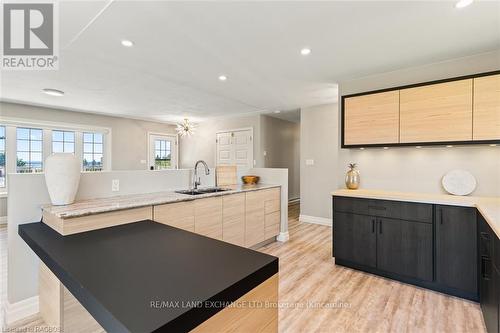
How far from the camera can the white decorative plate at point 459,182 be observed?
8.22ft

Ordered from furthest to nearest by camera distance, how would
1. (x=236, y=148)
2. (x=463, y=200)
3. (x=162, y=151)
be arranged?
(x=162, y=151) < (x=236, y=148) < (x=463, y=200)

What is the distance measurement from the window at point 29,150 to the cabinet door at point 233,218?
15.7 ft

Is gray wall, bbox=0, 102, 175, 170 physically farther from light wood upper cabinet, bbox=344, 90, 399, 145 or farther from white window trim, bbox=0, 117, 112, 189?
light wood upper cabinet, bbox=344, 90, 399, 145

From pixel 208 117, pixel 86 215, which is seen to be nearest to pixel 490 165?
pixel 86 215

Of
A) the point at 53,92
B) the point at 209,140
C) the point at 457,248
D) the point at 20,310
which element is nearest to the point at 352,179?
the point at 457,248

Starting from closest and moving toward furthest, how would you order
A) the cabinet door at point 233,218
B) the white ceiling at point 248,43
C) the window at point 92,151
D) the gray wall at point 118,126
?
the white ceiling at point 248,43 → the cabinet door at point 233,218 → the gray wall at point 118,126 → the window at point 92,151

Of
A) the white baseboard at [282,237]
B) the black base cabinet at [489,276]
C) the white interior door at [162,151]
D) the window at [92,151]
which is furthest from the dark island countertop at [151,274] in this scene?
the white interior door at [162,151]

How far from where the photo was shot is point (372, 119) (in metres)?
2.89

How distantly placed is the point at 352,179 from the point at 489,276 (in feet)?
5.24

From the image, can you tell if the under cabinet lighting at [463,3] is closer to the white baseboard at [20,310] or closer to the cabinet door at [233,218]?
the cabinet door at [233,218]

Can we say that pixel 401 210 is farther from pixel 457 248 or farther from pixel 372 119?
pixel 372 119

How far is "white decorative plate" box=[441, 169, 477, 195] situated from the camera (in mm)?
2506

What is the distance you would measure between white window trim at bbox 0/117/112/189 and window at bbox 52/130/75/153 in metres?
0.07

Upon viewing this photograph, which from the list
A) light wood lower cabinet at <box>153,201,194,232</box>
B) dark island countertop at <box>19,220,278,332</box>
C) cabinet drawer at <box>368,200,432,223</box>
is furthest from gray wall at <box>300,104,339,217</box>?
dark island countertop at <box>19,220,278,332</box>
